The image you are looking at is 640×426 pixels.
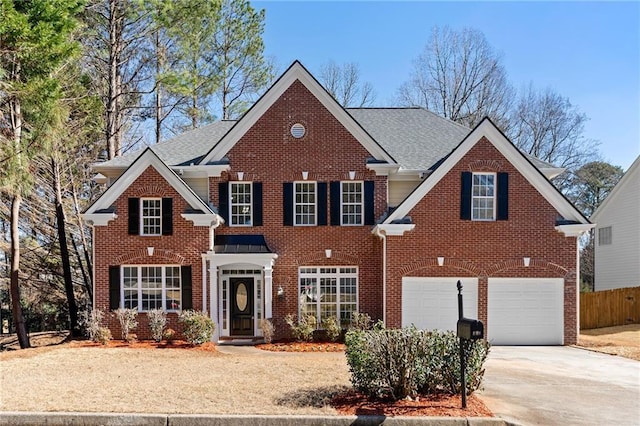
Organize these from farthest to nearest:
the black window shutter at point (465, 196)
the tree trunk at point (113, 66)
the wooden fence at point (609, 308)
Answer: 1. the tree trunk at point (113, 66)
2. the wooden fence at point (609, 308)
3. the black window shutter at point (465, 196)

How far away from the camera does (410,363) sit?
7.61 meters

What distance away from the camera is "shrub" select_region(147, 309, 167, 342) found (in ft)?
48.6

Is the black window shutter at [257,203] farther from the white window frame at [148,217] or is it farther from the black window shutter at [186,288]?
the white window frame at [148,217]

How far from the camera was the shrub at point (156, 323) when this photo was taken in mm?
14828

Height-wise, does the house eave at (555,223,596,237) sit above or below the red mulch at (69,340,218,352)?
above

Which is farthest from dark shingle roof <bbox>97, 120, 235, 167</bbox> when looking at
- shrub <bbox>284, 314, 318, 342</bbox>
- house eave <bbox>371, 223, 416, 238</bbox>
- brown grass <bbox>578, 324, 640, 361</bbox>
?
brown grass <bbox>578, 324, 640, 361</bbox>

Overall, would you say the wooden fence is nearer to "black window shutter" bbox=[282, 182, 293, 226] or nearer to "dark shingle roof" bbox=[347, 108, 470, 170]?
"dark shingle roof" bbox=[347, 108, 470, 170]

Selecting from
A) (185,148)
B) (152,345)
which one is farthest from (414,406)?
(185,148)

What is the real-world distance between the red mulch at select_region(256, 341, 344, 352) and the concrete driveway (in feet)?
14.6

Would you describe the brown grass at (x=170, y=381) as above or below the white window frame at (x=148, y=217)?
below

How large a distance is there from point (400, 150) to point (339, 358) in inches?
341

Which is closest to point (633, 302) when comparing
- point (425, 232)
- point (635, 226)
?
point (635, 226)

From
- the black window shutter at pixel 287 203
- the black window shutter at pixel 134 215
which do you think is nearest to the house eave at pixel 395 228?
the black window shutter at pixel 287 203

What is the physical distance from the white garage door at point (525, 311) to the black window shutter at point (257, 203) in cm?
796
